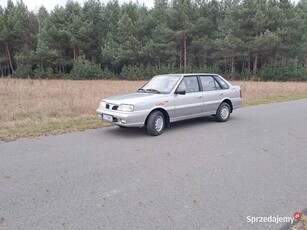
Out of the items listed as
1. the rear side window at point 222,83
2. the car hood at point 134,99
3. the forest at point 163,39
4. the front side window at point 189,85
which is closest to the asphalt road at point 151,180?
the car hood at point 134,99

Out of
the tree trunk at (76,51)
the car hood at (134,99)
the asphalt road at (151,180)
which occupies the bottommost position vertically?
A: the asphalt road at (151,180)

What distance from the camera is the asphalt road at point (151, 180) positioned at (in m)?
3.09

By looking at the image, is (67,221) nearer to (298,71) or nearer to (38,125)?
(38,125)

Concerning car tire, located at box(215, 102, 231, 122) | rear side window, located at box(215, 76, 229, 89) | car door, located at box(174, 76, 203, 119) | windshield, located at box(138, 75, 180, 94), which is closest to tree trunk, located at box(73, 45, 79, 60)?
rear side window, located at box(215, 76, 229, 89)

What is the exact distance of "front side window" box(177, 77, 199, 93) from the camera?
25.2 feet

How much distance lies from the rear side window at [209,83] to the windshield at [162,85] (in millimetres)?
975

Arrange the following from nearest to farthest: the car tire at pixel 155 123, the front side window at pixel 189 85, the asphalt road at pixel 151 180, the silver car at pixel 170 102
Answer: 1. the asphalt road at pixel 151 180
2. the silver car at pixel 170 102
3. the car tire at pixel 155 123
4. the front side window at pixel 189 85

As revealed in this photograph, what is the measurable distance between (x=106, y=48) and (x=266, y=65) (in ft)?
77.9

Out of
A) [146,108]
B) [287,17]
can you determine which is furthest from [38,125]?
[287,17]

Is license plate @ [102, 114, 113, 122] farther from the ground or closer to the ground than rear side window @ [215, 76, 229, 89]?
closer to the ground

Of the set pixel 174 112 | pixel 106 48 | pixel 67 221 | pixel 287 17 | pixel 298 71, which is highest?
pixel 287 17

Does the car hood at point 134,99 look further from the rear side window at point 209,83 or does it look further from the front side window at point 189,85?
the rear side window at point 209,83

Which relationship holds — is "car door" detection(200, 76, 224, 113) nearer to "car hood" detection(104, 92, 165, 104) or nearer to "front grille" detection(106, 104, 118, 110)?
"car hood" detection(104, 92, 165, 104)

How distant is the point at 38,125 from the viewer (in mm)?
7961
